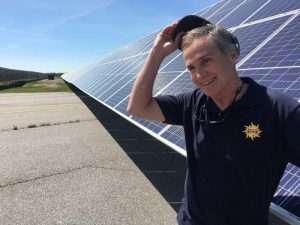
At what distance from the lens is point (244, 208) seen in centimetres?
242

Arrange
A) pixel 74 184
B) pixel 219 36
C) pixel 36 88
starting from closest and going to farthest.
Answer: pixel 219 36
pixel 74 184
pixel 36 88

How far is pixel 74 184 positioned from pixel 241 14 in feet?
19.2

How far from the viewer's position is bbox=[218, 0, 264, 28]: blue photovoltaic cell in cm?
959

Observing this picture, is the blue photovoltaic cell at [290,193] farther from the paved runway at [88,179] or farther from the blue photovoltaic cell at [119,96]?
the blue photovoltaic cell at [119,96]

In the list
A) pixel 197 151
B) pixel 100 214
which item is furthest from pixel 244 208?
pixel 100 214

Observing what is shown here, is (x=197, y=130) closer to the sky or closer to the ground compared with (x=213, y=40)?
closer to the ground


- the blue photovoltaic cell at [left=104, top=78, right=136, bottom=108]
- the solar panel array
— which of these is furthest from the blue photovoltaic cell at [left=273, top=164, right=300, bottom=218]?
the blue photovoltaic cell at [left=104, top=78, right=136, bottom=108]

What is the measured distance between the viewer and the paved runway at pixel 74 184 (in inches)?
256

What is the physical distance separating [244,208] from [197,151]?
1.59 feet

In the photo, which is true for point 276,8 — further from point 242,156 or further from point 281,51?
point 242,156

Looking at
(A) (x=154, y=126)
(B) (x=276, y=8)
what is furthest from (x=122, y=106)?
(B) (x=276, y=8)

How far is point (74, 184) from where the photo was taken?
8156 mm

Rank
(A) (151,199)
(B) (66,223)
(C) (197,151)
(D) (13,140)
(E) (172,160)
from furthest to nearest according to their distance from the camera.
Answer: (D) (13,140)
(E) (172,160)
(A) (151,199)
(B) (66,223)
(C) (197,151)

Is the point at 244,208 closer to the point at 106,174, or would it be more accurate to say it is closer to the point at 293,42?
the point at 293,42
